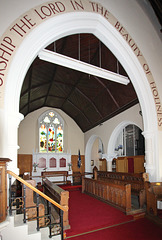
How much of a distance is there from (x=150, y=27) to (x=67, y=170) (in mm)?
9482

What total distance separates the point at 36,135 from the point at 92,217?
835cm

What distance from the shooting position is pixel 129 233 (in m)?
3.48

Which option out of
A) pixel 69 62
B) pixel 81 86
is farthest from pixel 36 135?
pixel 69 62

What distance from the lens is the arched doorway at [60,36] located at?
3379 millimetres

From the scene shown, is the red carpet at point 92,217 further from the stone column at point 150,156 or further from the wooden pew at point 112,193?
the stone column at point 150,156

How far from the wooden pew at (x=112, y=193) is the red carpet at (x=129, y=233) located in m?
Result: 0.58

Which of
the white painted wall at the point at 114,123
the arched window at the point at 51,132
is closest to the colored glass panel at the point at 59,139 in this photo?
the arched window at the point at 51,132

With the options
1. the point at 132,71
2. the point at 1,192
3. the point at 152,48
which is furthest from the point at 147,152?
the point at 1,192

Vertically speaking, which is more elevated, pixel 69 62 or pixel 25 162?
pixel 69 62

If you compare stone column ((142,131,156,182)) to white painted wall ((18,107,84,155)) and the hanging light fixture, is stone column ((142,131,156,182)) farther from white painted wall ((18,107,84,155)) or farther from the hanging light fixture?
white painted wall ((18,107,84,155))

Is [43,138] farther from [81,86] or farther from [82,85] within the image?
[82,85]

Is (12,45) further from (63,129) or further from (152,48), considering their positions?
(63,129)

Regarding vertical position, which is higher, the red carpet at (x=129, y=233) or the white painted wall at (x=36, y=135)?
the white painted wall at (x=36, y=135)

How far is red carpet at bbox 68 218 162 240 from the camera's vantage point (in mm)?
3324
